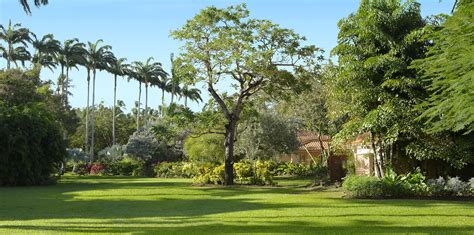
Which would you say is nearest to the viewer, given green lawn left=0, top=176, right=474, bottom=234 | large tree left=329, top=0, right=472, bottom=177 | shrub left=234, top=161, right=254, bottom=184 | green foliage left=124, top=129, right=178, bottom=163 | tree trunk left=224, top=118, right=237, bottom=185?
green lawn left=0, top=176, right=474, bottom=234

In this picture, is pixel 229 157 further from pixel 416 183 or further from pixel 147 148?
pixel 147 148

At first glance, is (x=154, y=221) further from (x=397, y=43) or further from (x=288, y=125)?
(x=288, y=125)

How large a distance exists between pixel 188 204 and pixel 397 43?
1024 cm

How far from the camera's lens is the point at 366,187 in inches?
768

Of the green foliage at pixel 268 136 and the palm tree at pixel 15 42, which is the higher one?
the palm tree at pixel 15 42

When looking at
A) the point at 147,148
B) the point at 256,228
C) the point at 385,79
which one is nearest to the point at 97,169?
the point at 147,148

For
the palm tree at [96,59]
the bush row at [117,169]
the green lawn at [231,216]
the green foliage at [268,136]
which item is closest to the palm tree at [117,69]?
the palm tree at [96,59]

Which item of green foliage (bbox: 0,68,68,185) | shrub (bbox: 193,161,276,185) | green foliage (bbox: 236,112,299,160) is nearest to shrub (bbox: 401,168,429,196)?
shrub (bbox: 193,161,276,185)

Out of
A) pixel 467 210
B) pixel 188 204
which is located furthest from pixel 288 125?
pixel 467 210

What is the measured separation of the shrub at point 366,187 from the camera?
1947 centimetres

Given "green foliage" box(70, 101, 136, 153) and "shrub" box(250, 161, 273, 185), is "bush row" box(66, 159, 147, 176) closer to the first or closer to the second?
"shrub" box(250, 161, 273, 185)

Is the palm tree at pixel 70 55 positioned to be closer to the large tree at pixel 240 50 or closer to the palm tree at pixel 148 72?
the palm tree at pixel 148 72

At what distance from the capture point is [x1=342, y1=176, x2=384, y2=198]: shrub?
63.9ft

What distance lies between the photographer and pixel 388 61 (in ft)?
66.6
